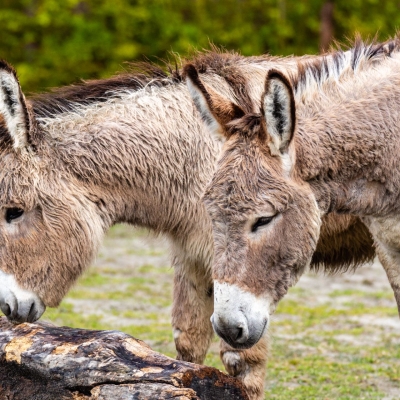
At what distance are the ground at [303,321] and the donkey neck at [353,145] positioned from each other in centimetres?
174

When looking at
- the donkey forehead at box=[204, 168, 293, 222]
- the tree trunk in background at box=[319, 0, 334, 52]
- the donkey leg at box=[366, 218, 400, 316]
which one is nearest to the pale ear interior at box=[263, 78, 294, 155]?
the donkey forehead at box=[204, 168, 293, 222]

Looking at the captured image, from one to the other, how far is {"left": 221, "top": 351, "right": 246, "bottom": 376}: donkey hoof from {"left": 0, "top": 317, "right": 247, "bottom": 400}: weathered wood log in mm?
1203

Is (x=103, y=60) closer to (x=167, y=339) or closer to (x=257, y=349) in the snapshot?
(x=167, y=339)

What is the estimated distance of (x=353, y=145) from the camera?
4152 mm

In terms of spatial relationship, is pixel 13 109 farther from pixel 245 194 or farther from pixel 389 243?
pixel 389 243

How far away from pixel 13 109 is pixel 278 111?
1812 millimetres

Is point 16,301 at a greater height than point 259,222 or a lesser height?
lesser

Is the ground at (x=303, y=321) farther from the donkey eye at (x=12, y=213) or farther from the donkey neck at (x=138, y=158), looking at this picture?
the donkey eye at (x=12, y=213)

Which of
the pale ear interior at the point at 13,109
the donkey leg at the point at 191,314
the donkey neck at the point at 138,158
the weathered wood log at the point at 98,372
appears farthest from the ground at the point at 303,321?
the weathered wood log at the point at 98,372

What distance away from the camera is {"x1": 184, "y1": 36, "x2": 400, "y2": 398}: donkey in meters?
3.75

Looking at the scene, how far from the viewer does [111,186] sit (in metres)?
5.07

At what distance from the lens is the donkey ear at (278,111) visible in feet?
12.2

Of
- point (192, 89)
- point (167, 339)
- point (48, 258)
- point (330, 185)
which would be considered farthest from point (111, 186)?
point (167, 339)

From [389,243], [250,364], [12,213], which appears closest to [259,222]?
[389,243]
